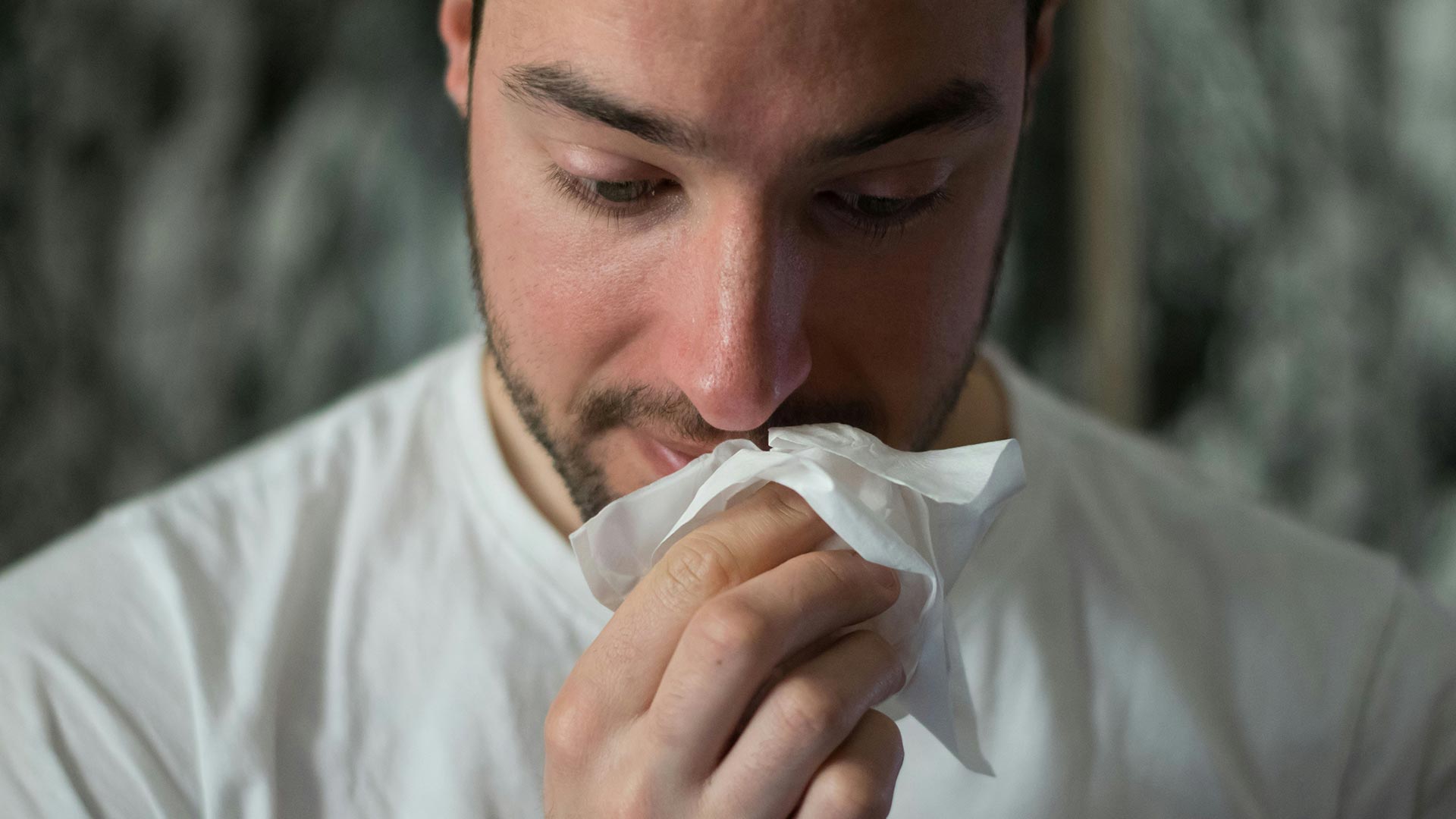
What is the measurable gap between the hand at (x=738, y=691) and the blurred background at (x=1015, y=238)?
816mm

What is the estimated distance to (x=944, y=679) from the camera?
0.73 m

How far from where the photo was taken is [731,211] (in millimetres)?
672

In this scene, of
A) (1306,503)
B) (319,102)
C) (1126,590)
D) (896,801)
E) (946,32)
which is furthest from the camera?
(1306,503)

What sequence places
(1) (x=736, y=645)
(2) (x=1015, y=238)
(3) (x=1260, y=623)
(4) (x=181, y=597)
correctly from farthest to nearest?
1. (2) (x=1015, y=238)
2. (3) (x=1260, y=623)
3. (4) (x=181, y=597)
4. (1) (x=736, y=645)

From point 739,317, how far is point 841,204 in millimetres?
115

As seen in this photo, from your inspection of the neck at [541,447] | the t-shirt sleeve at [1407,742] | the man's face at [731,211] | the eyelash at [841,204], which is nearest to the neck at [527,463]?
the neck at [541,447]

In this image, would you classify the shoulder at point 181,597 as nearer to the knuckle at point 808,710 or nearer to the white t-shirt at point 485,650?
the white t-shirt at point 485,650

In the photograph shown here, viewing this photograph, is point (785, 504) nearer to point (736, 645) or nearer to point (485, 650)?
point (736, 645)

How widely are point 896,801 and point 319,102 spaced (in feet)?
3.28

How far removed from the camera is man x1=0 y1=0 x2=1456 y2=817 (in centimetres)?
65

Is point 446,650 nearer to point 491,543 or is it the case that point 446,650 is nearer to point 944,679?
point 491,543

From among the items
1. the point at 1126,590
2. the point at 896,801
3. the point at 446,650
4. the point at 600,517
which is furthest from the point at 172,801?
the point at 1126,590

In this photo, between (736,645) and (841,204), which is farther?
(841,204)

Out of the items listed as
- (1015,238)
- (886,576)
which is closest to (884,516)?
(886,576)
